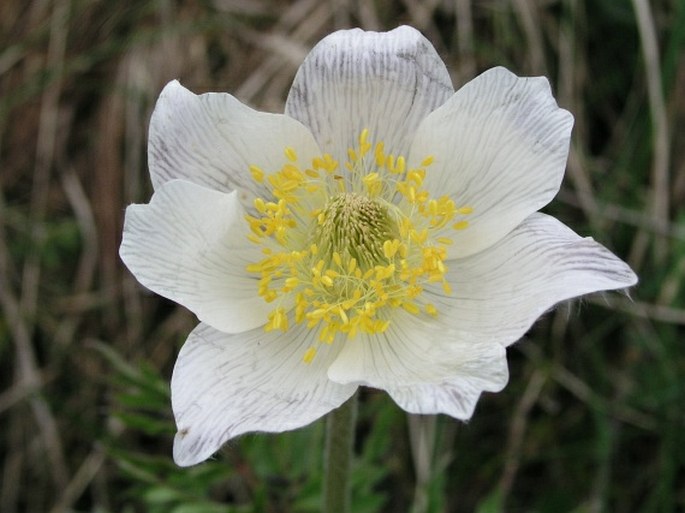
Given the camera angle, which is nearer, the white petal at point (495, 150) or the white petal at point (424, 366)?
the white petal at point (424, 366)

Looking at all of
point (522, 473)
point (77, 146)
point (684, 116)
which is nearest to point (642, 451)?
point (522, 473)

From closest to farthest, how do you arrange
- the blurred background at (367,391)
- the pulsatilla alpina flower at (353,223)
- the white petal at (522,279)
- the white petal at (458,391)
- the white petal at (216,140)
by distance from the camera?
the white petal at (458,391) < the white petal at (522,279) < the pulsatilla alpina flower at (353,223) < the white petal at (216,140) < the blurred background at (367,391)

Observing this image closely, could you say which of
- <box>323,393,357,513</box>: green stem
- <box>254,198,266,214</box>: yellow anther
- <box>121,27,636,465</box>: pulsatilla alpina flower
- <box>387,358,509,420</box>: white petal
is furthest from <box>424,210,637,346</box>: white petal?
<box>254,198,266,214</box>: yellow anther

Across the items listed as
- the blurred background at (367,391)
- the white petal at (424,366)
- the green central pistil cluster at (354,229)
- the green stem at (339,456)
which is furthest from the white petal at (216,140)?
the blurred background at (367,391)

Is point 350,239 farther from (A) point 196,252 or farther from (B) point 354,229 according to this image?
(A) point 196,252

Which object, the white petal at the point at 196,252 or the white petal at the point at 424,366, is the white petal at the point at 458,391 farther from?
the white petal at the point at 196,252
